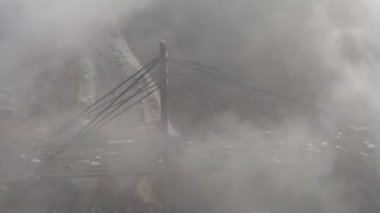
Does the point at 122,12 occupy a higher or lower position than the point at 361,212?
higher

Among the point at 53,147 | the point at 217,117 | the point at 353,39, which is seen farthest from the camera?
the point at 353,39

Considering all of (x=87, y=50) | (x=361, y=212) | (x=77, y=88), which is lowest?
(x=361, y=212)

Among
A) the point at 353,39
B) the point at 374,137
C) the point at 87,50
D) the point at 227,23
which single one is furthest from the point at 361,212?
the point at 87,50

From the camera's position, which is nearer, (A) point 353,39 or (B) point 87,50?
(B) point 87,50

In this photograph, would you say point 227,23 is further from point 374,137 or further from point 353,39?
point 374,137

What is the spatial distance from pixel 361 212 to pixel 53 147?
626cm

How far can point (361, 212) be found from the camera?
8.69m

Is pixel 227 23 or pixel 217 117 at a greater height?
pixel 227 23

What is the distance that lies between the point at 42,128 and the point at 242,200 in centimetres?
487

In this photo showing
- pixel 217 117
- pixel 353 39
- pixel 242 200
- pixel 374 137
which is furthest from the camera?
Result: pixel 353 39

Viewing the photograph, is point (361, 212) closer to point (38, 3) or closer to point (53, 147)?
point (53, 147)

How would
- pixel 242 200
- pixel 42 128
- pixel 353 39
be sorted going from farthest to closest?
pixel 353 39 < pixel 42 128 < pixel 242 200

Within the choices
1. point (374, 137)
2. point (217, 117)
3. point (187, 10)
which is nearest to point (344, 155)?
point (374, 137)

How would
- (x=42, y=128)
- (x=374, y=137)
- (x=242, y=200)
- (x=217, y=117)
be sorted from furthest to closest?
(x=217, y=117) → (x=42, y=128) → (x=242, y=200) → (x=374, y=137)
